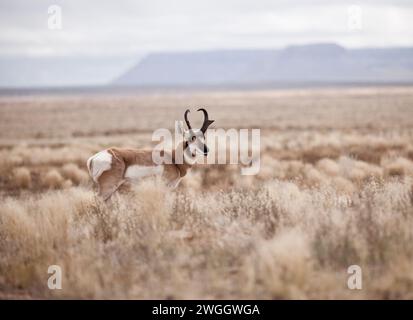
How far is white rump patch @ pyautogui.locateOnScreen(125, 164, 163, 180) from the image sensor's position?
10.9 meters

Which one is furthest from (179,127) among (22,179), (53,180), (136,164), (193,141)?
(22,179)

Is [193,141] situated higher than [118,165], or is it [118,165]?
[193,141]

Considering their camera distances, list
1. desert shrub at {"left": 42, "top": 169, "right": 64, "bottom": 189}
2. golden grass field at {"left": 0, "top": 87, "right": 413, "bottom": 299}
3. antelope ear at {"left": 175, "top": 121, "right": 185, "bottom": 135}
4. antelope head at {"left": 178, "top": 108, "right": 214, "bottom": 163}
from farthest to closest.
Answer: desert shrub at {"left": 42, "top": 169, "right": 64, "bottom": 189}
antelope head at {"left": 178, "top": 108, "right": 214, "bottom": 163}
antelope ear at {"left": 175, "top": 121, "right": 185, "bottom": 135}
golden grass field at {"left": 0, "top": 87, "right": 413, "bottom": 299}

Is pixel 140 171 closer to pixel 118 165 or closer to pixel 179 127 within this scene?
pixel 118 165

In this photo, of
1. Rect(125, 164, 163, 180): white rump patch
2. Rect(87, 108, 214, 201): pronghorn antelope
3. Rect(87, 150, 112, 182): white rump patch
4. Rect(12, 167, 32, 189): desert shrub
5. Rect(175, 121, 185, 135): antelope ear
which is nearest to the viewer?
Rect(87, 150, 112, 182): white rump patch

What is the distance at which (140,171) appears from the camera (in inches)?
434

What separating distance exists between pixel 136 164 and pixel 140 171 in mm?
162

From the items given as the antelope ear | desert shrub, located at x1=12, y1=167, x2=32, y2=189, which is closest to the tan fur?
the antelope ear

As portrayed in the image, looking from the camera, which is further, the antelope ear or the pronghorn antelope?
the antelope ear

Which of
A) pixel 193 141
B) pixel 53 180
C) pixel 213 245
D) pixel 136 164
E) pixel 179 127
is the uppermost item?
pixel 53 180

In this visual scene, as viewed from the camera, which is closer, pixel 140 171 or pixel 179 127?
pixel 140 171

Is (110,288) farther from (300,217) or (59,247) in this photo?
(300,217)

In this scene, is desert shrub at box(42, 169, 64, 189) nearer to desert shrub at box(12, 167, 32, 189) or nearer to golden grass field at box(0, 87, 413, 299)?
desert shrub at box(12, 167, 32, 189)

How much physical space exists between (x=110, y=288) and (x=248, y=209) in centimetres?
305
